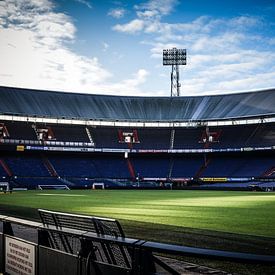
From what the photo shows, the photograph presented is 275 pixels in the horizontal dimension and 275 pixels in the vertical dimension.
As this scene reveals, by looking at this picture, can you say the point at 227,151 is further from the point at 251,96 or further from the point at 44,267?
the point at 44,267

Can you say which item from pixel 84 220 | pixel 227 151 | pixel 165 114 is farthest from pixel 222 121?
pixel 84 220

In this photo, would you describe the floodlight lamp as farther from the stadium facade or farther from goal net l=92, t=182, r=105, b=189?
goal net l=92, t=182, r=105, b=189

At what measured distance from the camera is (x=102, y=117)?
70.8 meters

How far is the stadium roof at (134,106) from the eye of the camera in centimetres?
6594

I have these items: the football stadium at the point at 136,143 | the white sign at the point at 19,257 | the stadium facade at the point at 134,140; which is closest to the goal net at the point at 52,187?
the football stadium at the point at 136,143

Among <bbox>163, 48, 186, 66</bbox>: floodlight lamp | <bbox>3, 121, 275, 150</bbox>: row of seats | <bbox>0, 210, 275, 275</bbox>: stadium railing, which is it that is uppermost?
<bbox>163, 48, 186, 66</bbox>: floodlight lamp

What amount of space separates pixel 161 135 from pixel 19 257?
208ft

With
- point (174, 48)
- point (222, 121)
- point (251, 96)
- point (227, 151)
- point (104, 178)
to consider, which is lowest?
point (104, 178)

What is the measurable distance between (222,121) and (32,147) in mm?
31981

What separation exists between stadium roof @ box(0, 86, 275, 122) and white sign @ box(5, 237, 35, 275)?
59097mm

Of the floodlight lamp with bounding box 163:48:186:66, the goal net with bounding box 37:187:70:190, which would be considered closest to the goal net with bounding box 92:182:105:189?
the goal net with bounding box 37:187:70:190

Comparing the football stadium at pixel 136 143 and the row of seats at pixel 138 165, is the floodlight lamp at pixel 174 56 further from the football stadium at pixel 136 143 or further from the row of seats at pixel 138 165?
the row of seats at pixel 138 165

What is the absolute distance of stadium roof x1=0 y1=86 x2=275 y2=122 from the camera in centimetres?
6594

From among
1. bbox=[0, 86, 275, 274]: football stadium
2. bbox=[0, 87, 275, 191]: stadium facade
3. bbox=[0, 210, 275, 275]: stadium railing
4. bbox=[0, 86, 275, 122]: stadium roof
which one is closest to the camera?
bbox=[0, 210, 275, 275]: stadium railing
